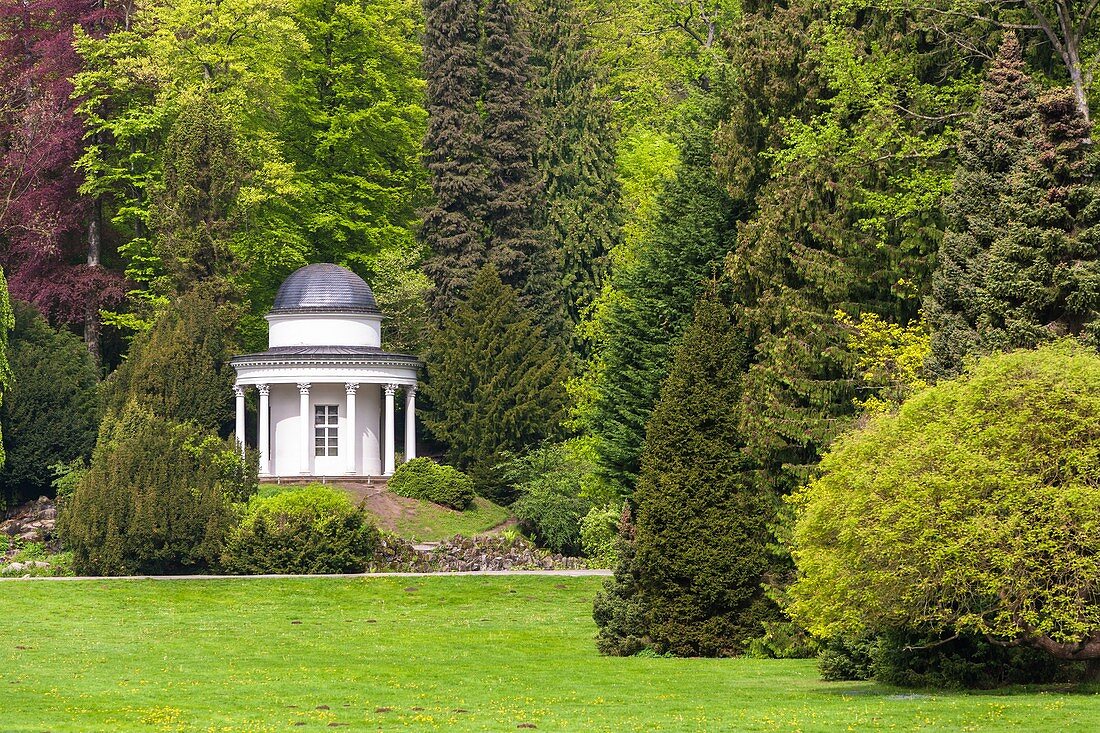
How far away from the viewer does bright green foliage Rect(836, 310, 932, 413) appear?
3080cm

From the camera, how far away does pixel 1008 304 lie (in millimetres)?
27922

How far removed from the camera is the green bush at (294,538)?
45625 millimetres

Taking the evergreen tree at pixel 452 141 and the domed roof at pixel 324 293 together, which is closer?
the domed roof at pixel 324 293

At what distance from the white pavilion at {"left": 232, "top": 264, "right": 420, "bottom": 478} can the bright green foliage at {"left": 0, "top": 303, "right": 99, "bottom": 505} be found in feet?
17.6

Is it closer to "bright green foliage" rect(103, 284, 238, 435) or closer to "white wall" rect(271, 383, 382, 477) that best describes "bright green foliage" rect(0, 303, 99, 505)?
"bright green foliage" rect(103, 284, 238, 435)

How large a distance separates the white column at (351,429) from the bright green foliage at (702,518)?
2597cm

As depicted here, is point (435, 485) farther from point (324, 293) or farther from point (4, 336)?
point (4, 336)

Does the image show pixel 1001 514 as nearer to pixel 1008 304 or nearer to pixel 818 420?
pixel 1008 304

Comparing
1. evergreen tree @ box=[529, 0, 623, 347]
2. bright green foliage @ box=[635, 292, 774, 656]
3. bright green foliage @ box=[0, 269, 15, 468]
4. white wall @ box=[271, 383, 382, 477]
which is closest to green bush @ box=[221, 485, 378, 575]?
bright green foliage @ box=[0, 269, 15, 468]

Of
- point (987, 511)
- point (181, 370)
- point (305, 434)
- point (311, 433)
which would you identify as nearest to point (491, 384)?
point (311, 433)

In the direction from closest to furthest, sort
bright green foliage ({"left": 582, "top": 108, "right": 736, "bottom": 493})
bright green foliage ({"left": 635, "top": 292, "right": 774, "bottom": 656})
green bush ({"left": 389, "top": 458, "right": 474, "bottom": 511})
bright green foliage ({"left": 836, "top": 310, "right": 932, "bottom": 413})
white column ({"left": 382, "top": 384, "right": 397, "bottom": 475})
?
1. bright green foliage ({"left": 836, "top": 310, "right": 932, "bottom": 413})
2. bright green foliage ({"left": 635, "top": 292, "right": 774, "bottom": 656})
3. bright green foliage ({"left": 582, "top": 108, "right": 736, "bottom": 493})
4. green bush ({"left": 389, "top": 458, "right": 474, "bottom": 511})
5. white column ({"left": 382, "top": 384, "right": 397, "bottom": 475})

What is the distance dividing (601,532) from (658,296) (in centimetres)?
679

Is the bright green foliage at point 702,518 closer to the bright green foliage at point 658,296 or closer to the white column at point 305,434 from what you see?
the bright green foliage at point 658,296

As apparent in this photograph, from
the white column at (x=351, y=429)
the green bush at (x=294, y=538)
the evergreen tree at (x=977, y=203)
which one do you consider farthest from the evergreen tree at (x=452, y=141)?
the evergreen tree at (x=977, y=203)
